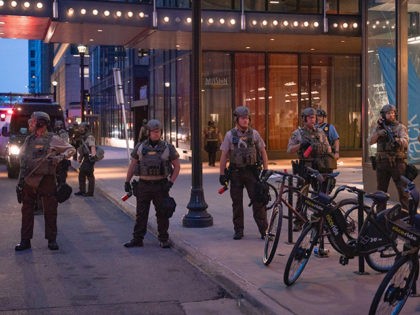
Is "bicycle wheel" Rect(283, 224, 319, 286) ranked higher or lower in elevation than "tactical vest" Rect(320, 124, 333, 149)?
lower

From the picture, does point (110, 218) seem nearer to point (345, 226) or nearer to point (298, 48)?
point (345, 226)

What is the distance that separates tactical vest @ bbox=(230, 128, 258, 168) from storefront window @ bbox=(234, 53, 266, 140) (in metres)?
19.6

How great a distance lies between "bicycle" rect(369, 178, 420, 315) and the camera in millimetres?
4934

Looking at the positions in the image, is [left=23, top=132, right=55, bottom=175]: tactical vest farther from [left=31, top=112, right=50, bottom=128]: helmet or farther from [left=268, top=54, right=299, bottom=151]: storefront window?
[left=268, top=54, right=299, bottom=151]: storefront window

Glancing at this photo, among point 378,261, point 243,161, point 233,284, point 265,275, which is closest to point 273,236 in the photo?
point 265,275

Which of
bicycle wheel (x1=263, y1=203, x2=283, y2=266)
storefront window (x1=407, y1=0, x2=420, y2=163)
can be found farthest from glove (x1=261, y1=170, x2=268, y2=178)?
storefront window (x1=407, y1=0, x2=420, y2=163)

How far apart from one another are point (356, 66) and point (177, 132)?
8957mm

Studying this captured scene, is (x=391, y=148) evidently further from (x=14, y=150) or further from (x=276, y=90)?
(x=276, y=90)

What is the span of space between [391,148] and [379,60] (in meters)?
4.92

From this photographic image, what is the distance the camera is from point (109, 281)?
7590 millimetres

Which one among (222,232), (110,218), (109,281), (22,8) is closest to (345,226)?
(109,281)

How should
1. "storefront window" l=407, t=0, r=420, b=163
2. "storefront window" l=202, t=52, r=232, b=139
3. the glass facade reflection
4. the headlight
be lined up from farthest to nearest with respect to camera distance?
1. the glass facade reflection
2. "storefront window" l=202, t=52, r=232, b=139
3. the headlight
4. "storefront window" l=407, t=0, r=420, b=163

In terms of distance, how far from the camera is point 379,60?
48.1 ft

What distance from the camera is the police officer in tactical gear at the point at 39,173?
9227 millimetres
